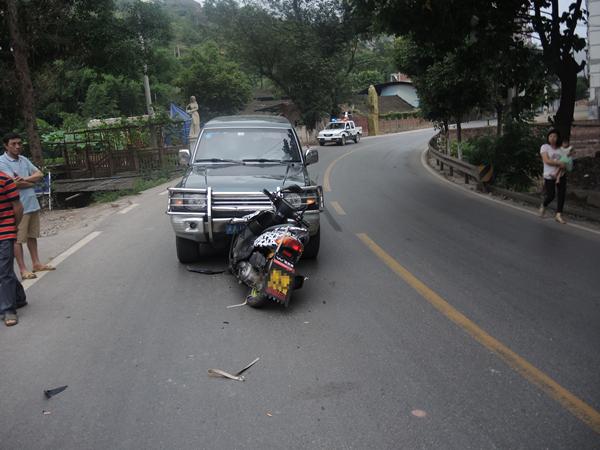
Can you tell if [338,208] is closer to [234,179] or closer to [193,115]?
[234,179]

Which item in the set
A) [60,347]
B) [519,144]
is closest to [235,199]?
[60,347]

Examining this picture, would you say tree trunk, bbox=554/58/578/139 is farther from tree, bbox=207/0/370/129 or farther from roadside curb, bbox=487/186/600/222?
tree, bbox=207/0/370/129

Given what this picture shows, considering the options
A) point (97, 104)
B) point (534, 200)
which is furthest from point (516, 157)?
point (97, 104)

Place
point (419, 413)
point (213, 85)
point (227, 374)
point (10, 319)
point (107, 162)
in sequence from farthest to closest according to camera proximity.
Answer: point (213, 85), point (107, 162), point (10, 319), point (227, 374), point (419, 413)

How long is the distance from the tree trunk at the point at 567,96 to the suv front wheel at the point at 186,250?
31.3ft

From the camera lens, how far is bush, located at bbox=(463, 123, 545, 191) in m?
14.1

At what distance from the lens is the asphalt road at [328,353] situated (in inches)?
141

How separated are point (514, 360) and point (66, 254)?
6.95 metres

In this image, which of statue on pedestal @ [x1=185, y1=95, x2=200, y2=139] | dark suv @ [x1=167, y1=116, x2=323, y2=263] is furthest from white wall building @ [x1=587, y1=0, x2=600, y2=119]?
dark suv @ [x1=167, y1=116, x2=323, y2=263]

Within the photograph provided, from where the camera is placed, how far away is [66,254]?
8984 millimetres

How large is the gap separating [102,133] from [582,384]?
21034mm

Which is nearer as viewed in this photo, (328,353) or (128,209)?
(328,353)

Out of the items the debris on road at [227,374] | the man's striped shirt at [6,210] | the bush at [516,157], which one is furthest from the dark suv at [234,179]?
the bush at [516,157]

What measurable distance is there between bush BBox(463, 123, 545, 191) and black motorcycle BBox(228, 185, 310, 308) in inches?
358
